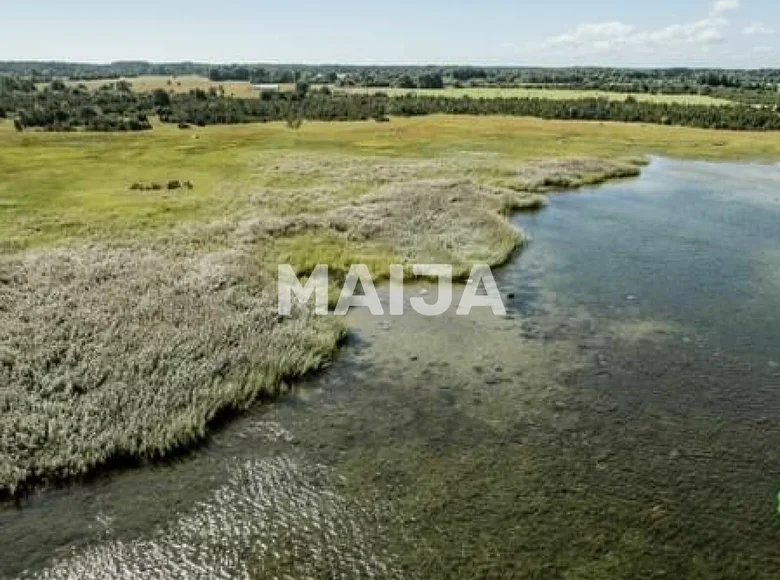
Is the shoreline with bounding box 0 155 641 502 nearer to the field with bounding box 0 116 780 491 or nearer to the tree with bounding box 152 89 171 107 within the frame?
the field with bounding box 0 116 780 491

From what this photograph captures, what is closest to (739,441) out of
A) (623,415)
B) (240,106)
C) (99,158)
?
(623,415)

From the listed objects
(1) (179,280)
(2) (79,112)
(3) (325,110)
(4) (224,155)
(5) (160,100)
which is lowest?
(1) (179,280)

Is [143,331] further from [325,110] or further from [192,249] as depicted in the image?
[325,110]

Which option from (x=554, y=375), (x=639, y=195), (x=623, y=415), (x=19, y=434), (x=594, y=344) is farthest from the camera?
(x=639, y=195)

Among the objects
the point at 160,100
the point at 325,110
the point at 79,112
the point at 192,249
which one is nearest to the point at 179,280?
the point at 192,249

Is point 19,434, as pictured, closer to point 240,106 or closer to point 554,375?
point 554,375

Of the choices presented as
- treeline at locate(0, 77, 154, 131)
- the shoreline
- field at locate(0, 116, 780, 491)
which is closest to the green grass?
field at locate(0, 116, 780, 491)

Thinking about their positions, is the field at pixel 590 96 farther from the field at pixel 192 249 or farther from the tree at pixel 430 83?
the field at pixel 192 249
